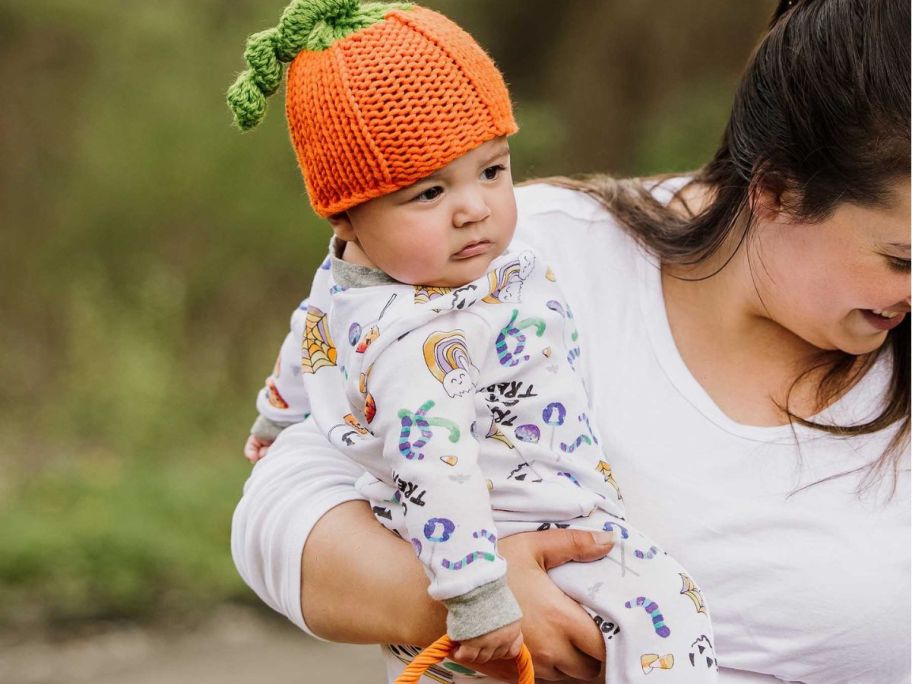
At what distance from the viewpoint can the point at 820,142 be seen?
5.77 ft

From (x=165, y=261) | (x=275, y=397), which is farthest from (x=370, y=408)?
(x=165, y=261)

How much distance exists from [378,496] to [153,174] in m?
5.15

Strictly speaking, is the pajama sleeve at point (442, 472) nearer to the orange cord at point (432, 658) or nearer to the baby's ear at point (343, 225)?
the orange cord at point (432, 658)

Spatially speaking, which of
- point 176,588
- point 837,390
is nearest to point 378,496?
point 837,390

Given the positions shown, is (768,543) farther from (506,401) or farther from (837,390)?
(506,401)

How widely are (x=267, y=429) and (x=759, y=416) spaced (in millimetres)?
813

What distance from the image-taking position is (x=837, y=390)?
6.15 feet

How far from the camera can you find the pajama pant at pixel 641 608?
1.59 metres

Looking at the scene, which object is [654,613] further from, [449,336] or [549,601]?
[449,336]

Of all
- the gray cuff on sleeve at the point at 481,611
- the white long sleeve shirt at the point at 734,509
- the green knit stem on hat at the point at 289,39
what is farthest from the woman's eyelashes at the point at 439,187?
the gray cuff on sleeve at the point at 481,611

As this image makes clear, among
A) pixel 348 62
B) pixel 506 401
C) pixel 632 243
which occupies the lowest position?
pixel 506 401

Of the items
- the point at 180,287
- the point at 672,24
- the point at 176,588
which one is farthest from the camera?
the point at 672,24

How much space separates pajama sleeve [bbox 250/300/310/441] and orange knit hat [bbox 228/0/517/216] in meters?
0.39

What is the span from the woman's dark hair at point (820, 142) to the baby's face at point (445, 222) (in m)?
0.47
